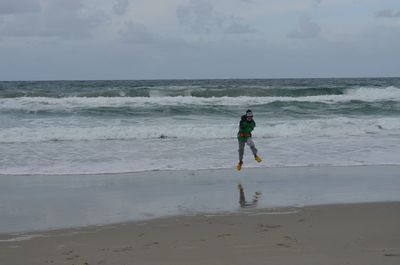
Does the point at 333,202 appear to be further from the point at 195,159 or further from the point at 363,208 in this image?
the point at 195,159

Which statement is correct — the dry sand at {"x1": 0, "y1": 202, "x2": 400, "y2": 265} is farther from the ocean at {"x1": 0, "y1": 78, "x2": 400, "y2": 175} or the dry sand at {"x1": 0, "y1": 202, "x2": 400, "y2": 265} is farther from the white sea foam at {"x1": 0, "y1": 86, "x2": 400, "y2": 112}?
the white sea foam at {"x1": 0, "y1": 86, "x2": 400, "y2": 112}

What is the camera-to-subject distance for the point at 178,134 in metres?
17.2

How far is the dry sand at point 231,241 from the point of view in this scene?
16.7ft

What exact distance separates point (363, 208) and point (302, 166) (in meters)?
4.03

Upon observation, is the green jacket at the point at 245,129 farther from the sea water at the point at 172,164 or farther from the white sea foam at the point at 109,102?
the white sea foam at the point at 109,102

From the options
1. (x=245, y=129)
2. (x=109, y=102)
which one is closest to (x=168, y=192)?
(x=245, y=129)

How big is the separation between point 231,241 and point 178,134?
11.6 metres

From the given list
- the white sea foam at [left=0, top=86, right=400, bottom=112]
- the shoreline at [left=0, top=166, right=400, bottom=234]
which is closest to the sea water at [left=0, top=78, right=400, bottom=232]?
the shoreline at [left=0, top=166, right=400, bottom=234]

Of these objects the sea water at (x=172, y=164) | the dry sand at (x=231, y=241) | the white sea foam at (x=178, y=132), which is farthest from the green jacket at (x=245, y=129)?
the white sea foam at (x=178, y=132)

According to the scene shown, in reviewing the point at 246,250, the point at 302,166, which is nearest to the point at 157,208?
the point at 246,250

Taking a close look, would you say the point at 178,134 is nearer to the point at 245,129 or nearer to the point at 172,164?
the point at 172,164

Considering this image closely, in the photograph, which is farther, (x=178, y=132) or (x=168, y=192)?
(x=178, y=132)

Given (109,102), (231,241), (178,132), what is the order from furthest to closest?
(109,102) < (178,132) < (231,241)

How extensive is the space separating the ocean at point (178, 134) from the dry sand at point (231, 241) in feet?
15.2
